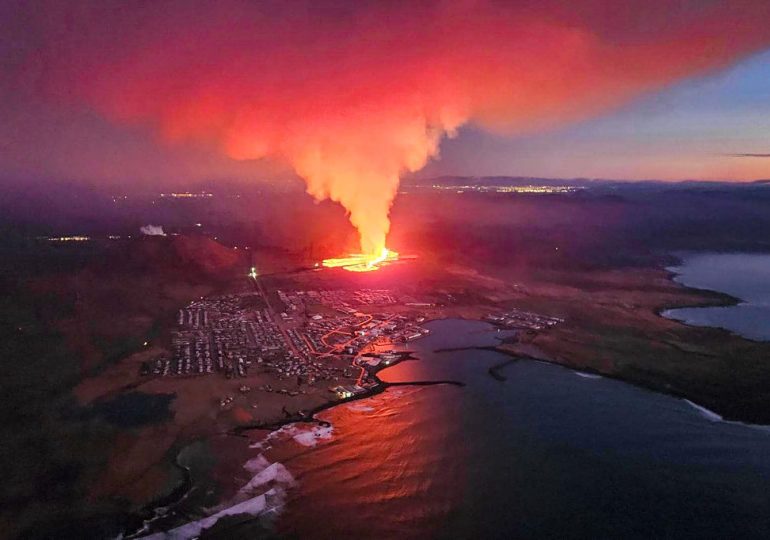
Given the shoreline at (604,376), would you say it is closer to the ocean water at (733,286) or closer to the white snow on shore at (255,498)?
the white snow on shore at (255,498)

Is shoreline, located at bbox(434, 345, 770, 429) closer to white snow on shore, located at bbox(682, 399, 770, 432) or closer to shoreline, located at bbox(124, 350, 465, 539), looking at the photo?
white snow on shore, located at bbox(682, 399, 770, 432)

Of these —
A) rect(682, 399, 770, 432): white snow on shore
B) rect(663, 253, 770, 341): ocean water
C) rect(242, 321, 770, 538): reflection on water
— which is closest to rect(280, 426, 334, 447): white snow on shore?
rect(242, 321, 770, 538): reflection on water

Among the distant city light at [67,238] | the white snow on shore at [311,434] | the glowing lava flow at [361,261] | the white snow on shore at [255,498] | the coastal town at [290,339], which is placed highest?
the distant city light at [67,238]

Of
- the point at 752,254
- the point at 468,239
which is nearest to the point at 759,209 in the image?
the point at 752,254

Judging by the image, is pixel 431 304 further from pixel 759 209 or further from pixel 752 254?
pixel 759 209

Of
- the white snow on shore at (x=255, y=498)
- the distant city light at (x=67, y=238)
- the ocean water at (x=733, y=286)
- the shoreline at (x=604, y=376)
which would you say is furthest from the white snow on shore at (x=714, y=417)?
the distant city light at (x=67, y=238)

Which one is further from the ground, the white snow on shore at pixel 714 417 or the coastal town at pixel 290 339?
the coastal town at pixel 290 339
